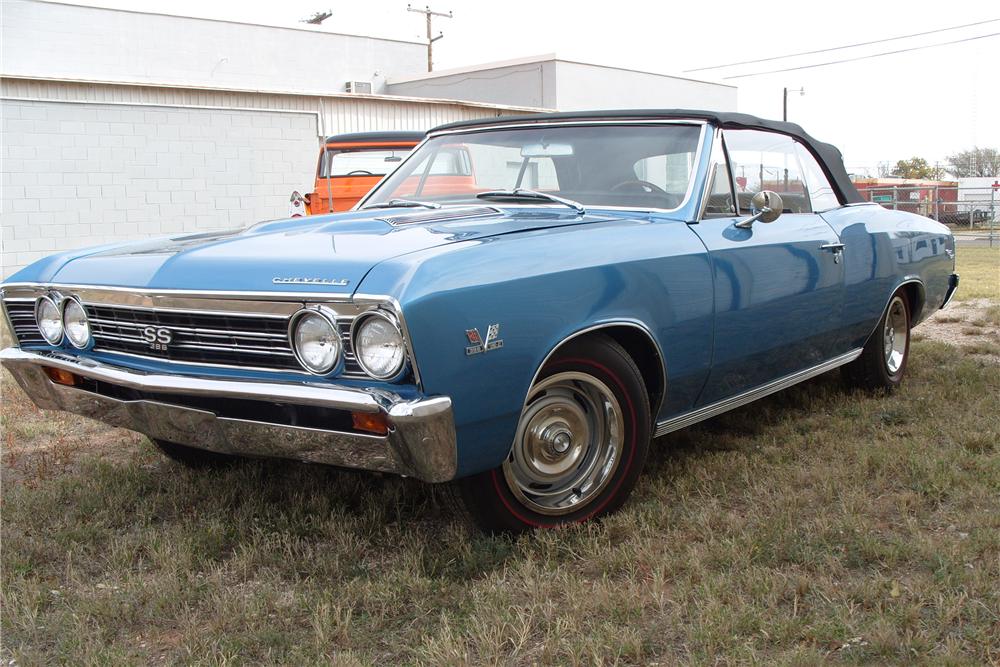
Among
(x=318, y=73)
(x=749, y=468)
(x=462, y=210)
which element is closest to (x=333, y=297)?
(x=462, y=210)

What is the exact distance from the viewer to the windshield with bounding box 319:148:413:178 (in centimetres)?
1198

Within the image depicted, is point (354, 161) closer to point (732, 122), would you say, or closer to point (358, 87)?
point (732, 122)

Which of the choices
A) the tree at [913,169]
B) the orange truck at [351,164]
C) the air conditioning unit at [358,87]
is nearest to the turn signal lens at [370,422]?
the orange truck at [351,164]

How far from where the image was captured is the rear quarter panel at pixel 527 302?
2508 millimetres

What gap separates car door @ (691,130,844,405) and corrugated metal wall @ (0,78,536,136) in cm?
896

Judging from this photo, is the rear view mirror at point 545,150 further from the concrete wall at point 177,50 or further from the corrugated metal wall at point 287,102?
the concrete wall at point 177,50

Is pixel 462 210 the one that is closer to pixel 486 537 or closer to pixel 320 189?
pixel 486 537

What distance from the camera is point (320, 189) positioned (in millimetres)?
11961

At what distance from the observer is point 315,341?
2.64m

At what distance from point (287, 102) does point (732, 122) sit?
549 inches

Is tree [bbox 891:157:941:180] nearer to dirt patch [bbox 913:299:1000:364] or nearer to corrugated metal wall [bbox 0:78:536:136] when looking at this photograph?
corrugated metal wall [bbox 0:78:536:136]

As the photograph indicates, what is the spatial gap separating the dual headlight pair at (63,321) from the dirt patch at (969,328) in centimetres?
516

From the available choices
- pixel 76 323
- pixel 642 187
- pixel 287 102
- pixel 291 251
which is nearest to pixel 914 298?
pixel 642 187

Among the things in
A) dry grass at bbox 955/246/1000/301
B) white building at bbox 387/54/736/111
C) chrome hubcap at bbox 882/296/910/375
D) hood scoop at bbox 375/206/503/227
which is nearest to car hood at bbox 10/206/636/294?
hood scoop at bbox 375/206/503/227
